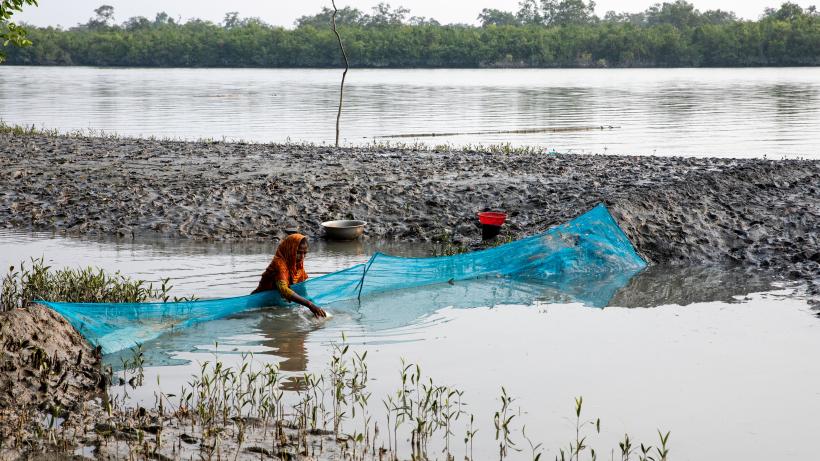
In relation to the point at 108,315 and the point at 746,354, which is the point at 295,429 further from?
the point at 746,354

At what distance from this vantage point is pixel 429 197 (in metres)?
12.8

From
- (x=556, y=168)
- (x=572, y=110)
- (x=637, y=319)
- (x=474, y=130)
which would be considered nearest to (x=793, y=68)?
(x=572, y=110)

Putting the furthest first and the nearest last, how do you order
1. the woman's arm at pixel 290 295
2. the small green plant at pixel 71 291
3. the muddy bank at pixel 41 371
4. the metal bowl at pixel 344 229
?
the metal bowl at pixel 344 229, the small green plant at pixel 71 291, the woman's arm at pixel 290 295, the muddy bank at pixel 41 371

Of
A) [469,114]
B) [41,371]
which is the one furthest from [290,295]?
[469,114]

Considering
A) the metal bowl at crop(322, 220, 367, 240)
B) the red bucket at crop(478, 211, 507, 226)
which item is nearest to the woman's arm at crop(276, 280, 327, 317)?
the metal bowl at crop(322, 220, 367, 240)

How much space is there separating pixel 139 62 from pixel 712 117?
8015cm

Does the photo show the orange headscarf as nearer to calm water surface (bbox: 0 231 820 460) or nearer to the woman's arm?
the woman's arm

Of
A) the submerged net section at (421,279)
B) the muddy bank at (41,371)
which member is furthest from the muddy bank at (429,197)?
the muddy bank at (41,371)

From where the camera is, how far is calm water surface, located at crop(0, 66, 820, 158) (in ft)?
83.6

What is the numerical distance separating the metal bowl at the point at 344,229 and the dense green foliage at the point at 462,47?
3264 inches

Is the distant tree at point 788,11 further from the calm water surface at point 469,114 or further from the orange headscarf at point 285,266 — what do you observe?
the orange headscarf at point 285,266

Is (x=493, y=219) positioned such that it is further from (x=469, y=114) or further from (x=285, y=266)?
(x=469, y=114)

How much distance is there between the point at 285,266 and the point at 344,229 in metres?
Answer: 3.49

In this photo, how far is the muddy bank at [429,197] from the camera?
1110cm
